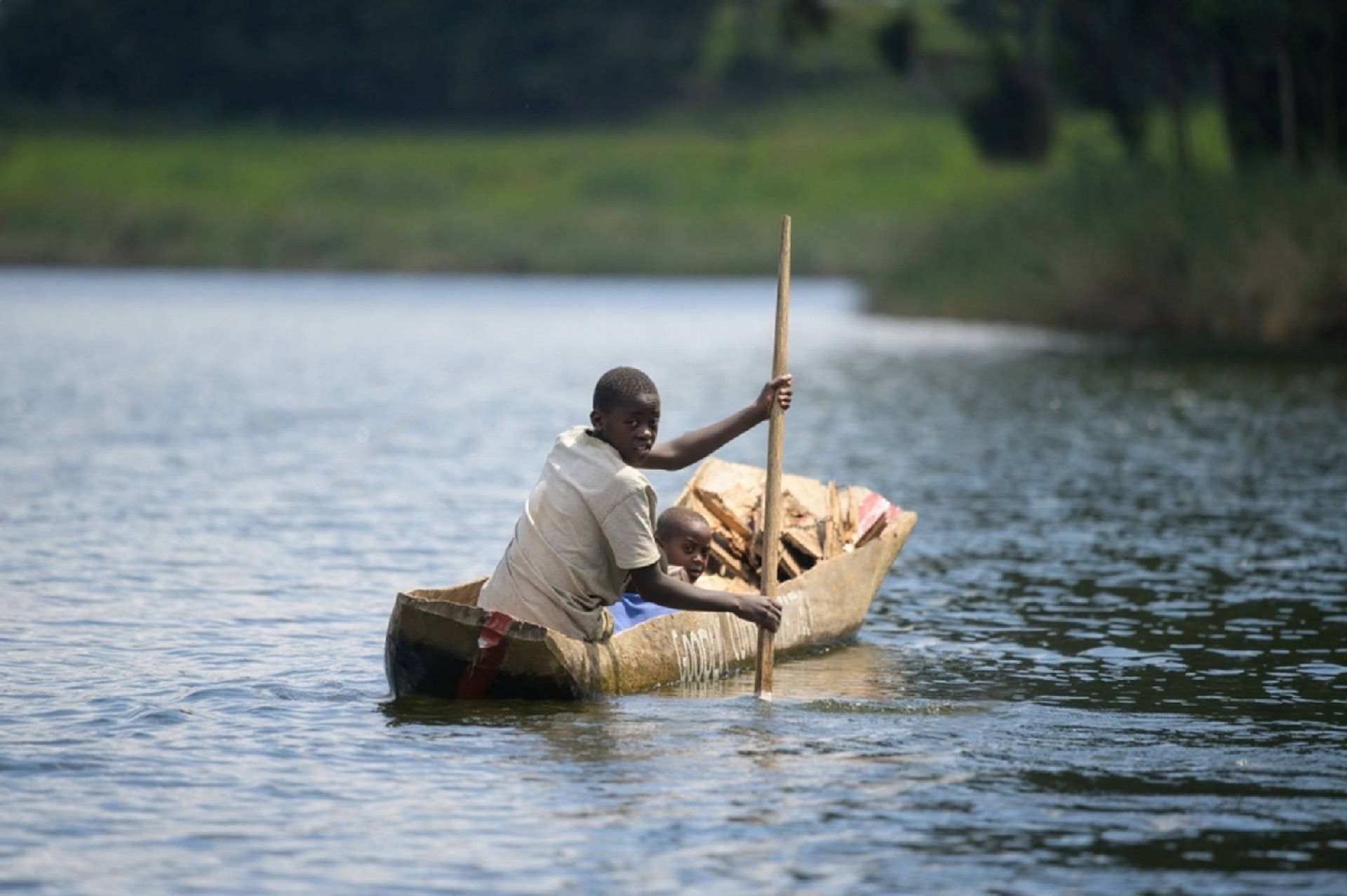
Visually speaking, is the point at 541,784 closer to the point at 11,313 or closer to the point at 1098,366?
the point at 1098,366

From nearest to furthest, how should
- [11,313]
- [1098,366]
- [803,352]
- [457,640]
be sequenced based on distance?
[457,640] → [1098,366] → [803,352] → [11,313]

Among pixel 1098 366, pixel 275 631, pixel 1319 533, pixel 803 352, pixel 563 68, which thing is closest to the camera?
pixel 275 631

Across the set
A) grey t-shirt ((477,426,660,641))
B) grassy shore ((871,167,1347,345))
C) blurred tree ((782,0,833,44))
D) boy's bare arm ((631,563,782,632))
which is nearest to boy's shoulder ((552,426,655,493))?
grey t-shirt ((477,426,660,641))

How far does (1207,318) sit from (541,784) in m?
Result: 32.8

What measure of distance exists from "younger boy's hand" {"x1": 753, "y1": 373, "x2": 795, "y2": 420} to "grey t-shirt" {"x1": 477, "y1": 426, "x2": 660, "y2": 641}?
0.71m

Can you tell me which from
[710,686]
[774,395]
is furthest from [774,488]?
[710,686]

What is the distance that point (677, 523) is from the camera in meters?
12.7

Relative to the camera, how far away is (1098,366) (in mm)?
37719

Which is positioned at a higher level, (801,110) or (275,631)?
(801,110)

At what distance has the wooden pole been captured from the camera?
11094 millimetres

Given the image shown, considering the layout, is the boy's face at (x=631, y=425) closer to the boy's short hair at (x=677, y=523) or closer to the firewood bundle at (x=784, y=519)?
the boy's short hair at (x=677, y=523)

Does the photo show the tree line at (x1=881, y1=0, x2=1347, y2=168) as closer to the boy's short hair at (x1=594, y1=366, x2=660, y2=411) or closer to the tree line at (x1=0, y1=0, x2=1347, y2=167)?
the boy's short hair at (x1=594, y1=366, x2=660, y2=411)

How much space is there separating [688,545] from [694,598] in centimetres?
186

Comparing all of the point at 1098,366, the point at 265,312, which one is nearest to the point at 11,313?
the point at 265,312
